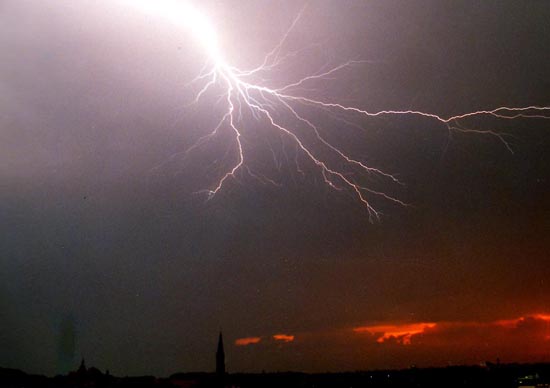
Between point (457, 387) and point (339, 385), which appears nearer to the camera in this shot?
point (457, 387)

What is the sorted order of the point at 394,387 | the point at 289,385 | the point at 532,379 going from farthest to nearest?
the point at 289,385 → the point at 394,387 → the point at 532,379

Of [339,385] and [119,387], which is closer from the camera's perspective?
[119,387]

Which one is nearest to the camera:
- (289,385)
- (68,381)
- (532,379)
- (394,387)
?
(532,379)

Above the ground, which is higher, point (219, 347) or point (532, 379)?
point (219, 347)

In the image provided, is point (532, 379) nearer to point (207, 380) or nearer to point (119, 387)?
point (207, 380)

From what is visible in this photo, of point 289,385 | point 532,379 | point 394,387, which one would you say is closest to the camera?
point 532,379

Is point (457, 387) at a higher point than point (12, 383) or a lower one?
lower

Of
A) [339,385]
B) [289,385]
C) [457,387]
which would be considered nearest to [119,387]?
[289,385]

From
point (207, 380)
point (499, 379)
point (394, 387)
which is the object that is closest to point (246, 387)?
point (207, 380)

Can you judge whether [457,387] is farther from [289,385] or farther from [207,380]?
[207,380]
